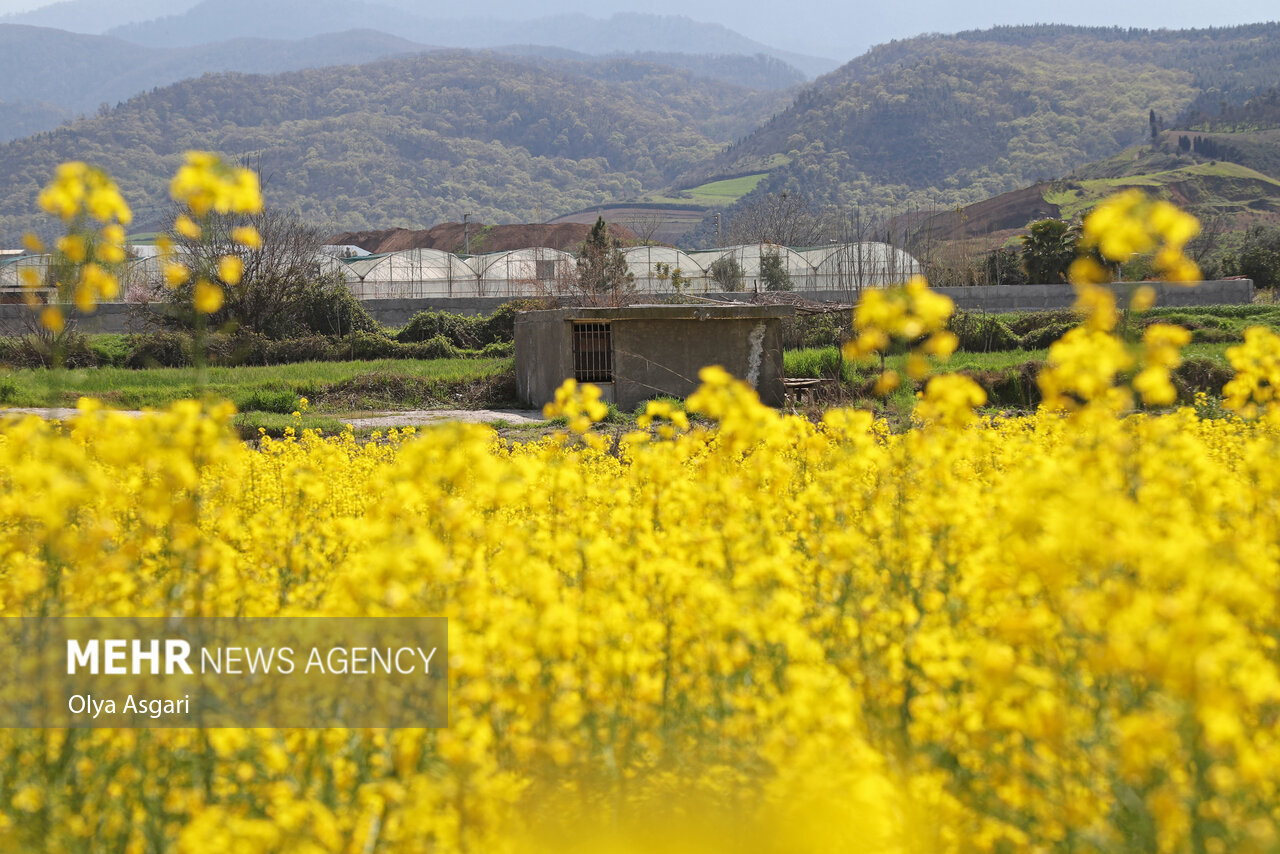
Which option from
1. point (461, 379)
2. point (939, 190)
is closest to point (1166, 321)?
point (461, 379)

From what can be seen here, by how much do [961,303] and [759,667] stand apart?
83.9ft

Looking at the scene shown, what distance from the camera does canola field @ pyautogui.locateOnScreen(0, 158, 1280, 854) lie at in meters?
2.04

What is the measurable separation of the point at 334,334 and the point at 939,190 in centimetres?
15329

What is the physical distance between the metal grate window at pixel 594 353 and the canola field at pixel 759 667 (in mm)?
11324

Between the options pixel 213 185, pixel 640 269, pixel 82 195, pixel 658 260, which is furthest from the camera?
pixel 658 260

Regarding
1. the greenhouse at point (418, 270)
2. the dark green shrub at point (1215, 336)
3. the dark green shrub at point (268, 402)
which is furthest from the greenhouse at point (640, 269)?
the dark green shrub at point (268, 402)

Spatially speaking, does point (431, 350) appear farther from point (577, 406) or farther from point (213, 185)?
point (213, 185)

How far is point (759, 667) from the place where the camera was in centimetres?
281

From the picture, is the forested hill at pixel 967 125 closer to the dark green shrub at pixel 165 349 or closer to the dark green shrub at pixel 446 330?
the dark green shrub at pixel 446 330

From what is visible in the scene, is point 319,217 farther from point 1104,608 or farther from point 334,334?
point 1104,608

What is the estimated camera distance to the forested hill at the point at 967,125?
523 ft

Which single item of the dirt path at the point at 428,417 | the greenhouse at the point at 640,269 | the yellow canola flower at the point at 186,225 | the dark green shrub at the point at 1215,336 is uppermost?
the greenhouse at the point at 640,269

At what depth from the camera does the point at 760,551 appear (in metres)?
3.32

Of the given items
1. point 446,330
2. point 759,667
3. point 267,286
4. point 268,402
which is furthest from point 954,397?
point 267,286
